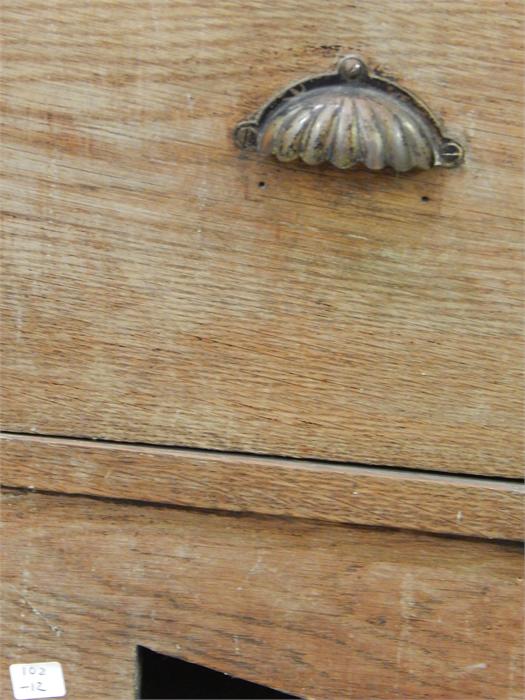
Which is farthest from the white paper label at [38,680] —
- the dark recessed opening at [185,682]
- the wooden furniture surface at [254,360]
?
→ the dark recessed opening at [185,682]

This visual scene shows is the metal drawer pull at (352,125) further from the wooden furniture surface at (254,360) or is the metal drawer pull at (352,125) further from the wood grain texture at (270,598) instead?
the wood grain texture at (270,598)

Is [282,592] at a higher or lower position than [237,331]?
lower

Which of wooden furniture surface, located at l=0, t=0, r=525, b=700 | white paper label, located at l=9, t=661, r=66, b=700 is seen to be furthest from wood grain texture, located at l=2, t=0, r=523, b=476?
white paper label, located at l=9, t=661, r=66, b=700

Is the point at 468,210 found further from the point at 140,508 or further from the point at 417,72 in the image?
the point at 140,508

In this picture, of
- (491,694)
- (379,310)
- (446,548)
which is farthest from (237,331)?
(491,694)

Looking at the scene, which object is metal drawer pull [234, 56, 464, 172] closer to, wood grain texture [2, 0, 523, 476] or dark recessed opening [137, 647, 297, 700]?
wood grain texture [2, 0, 523, 476]

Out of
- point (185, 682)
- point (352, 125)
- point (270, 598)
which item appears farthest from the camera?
point (185, 682)

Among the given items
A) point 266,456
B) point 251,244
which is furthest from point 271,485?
point 251,244

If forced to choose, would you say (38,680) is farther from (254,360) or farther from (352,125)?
(352,125)
